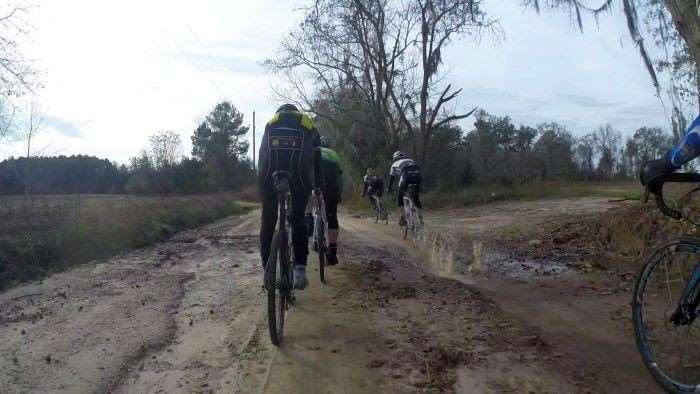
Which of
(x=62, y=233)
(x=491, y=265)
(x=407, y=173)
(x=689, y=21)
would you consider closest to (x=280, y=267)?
(x=491, y=265)

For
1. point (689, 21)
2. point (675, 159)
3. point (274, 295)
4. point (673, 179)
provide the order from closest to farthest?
point (675, 159), point (673, 179), point (274, 295), point (689, 21)

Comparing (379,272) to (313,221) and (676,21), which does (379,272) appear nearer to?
(313,221)

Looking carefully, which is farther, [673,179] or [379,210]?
[379,210]

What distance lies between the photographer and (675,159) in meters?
2.92

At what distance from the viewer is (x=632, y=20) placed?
10.7 meters

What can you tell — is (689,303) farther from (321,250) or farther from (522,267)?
(522,267)

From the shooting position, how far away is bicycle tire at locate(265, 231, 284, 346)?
4055mm

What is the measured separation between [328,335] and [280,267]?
0.67m

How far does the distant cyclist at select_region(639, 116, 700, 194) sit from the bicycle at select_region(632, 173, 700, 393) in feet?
0.15

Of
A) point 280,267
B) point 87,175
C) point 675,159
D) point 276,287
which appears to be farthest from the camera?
point 87,175

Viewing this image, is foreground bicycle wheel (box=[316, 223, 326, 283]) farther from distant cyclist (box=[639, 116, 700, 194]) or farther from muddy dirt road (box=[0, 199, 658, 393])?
distant cyclist (box=[639, 116, 700, 194])

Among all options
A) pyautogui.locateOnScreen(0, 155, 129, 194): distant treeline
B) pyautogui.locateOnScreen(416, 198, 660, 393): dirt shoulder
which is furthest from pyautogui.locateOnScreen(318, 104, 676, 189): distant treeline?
pyautogui.locateOnScreen(0, 155, 129, 194): distant treeline

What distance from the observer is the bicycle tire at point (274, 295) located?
4.05m

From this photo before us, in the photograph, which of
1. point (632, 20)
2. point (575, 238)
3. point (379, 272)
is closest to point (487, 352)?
point (379, 272)
